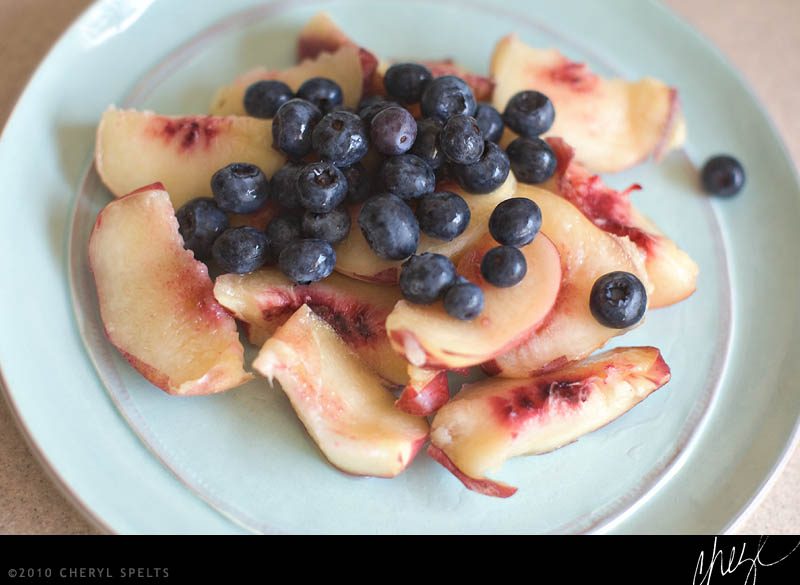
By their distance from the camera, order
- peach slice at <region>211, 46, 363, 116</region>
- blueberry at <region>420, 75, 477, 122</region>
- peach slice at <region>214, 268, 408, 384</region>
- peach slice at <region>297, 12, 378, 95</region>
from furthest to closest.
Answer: peach slice at <region>297, 12, 378, 95</region> → peach slice at <region>211, 46, 363, 116</region> → blueberry at <region>420, 75, 477, 122</region> → peach slice at <region>214, 268, 408, 384</region>

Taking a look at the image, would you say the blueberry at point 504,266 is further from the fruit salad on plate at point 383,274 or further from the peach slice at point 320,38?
the peach slice at point 320,38

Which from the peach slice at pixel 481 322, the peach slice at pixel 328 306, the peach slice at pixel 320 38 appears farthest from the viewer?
the peach slice at pixel 320 38

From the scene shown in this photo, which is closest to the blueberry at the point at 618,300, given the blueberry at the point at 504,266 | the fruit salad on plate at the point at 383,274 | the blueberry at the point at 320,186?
the fruit salad on plate at the point at 383,274

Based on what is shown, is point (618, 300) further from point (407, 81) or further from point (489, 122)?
point (407, 81)

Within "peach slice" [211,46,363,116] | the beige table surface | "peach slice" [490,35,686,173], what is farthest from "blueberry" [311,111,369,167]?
the beige table surface

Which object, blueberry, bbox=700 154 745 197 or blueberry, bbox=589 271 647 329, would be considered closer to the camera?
blueberry, bbox=589 271 647 329

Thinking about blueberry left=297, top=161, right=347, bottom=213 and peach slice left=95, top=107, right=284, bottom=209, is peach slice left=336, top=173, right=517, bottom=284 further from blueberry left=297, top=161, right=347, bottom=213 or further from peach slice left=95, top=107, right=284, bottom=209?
peach slice left=95, top=107, right=284, bottom=209
